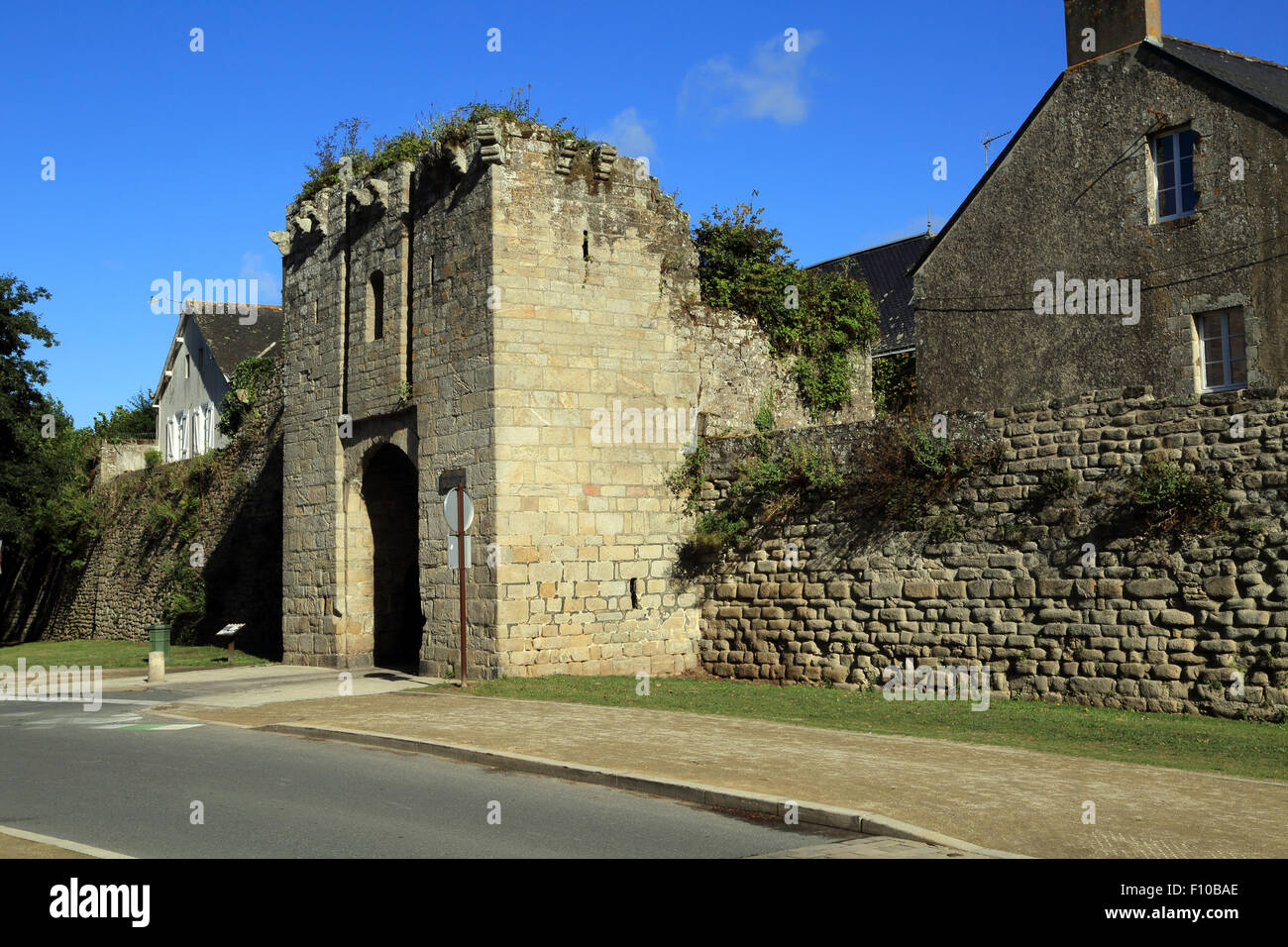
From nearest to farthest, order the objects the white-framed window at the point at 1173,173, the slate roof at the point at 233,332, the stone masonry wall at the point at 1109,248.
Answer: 1. the stone masonry wall at the point at 1109,248
2. the white-framed window at the point at 1173,173
3. the slate roof at the point at 233,332

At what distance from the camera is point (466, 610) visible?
1681 cm

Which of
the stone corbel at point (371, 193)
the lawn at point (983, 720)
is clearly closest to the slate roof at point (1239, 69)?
the lawn at point (983, 720)

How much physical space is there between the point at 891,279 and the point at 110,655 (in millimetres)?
22234

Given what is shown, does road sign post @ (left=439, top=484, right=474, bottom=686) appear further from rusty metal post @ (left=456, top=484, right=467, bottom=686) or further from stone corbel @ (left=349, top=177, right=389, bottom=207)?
stone corbel @ (left=349, top=177, right=389, bottom=207)

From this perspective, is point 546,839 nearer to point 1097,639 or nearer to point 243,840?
point 243,840

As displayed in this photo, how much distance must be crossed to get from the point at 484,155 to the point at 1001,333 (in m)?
10.8

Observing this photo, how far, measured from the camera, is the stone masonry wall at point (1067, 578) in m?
12.0

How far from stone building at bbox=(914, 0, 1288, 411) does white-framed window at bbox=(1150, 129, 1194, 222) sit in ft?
0.08

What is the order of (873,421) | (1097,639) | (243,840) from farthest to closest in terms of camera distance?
(873,421) < (1097,639) < (243,840)

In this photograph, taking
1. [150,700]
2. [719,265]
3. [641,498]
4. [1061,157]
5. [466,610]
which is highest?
[1061,157]

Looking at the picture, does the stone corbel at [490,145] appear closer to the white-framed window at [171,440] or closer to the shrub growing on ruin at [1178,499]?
the shrub growing on ruin at [1178,499]

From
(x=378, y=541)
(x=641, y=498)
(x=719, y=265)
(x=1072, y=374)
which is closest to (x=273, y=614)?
(x=378, y=541)

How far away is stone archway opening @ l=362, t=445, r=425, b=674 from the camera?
2000 centimetres

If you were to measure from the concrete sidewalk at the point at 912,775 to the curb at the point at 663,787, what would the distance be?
12 cm
